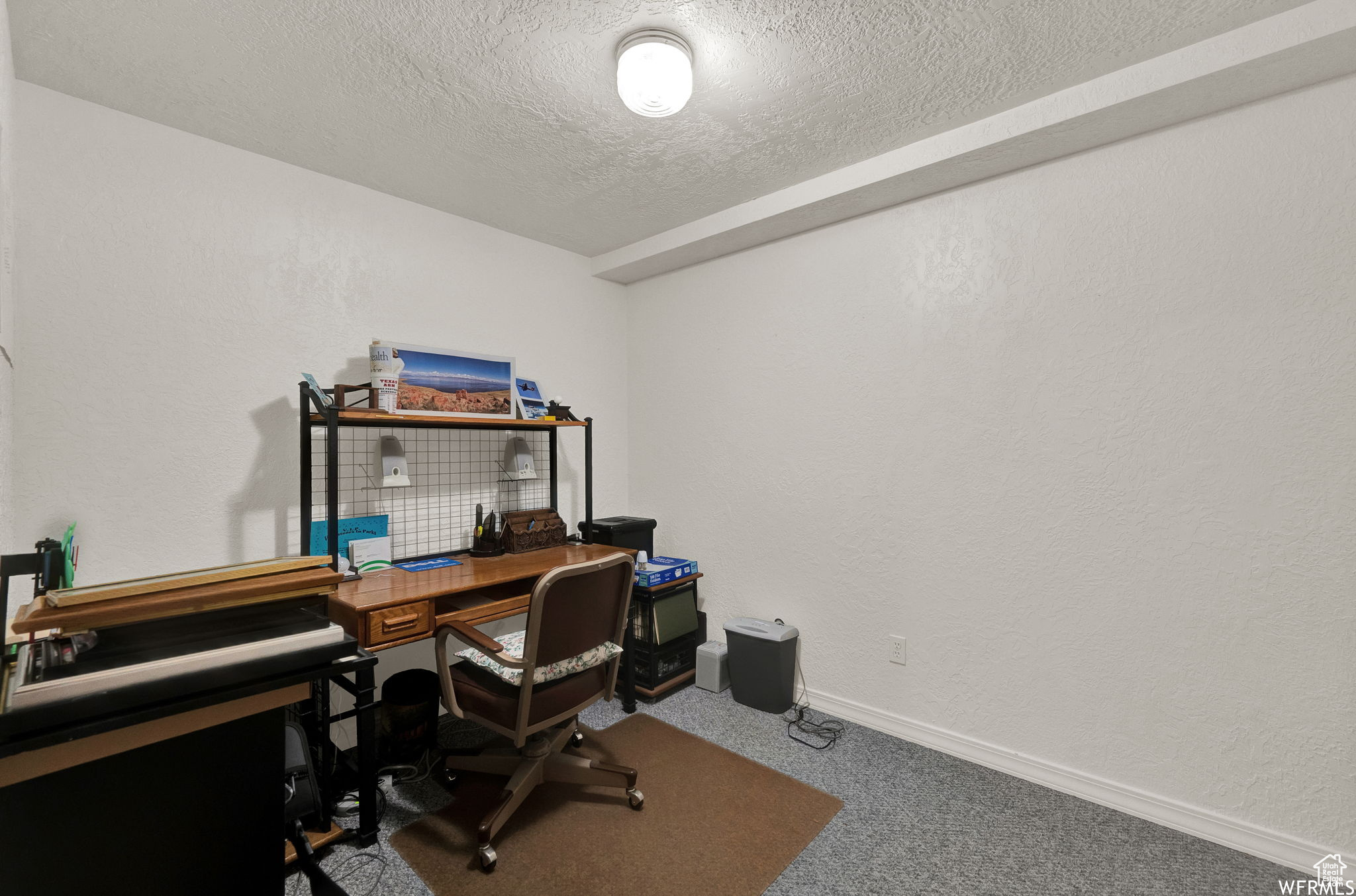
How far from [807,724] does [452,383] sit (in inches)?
86.0

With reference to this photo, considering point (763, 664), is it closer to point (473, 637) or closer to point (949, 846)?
point (949, 846)

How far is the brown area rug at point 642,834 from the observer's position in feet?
5.54

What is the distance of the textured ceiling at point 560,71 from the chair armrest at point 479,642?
5.63 ft

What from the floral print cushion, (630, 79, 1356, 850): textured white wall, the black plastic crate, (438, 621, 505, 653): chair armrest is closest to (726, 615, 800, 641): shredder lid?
(630, 79, 1356, 850): textured white wall

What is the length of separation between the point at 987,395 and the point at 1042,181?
798 millimetres

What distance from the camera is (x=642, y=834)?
189cm

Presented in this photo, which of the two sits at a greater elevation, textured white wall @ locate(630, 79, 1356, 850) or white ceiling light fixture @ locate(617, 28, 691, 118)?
white ceiling light fixture @ locate(617, 28, 691, 118)

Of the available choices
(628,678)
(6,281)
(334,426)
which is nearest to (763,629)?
(628,678)

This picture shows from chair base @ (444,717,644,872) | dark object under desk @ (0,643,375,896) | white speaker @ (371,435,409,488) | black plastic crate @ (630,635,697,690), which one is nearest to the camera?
dark object under desk @ (0,643,375,896)

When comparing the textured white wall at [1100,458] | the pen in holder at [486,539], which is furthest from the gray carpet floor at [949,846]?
the pen in holder at [486,539]

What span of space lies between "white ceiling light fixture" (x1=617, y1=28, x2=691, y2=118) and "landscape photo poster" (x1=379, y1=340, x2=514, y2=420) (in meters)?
1.32

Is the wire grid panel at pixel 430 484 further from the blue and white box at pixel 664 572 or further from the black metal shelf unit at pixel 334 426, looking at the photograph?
the blue and white box at pixel 664 572

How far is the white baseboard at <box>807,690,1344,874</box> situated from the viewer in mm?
1736

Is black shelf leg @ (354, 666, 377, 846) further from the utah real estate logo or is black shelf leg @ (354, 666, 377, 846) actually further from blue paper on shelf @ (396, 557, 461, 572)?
the utah real estate logo
